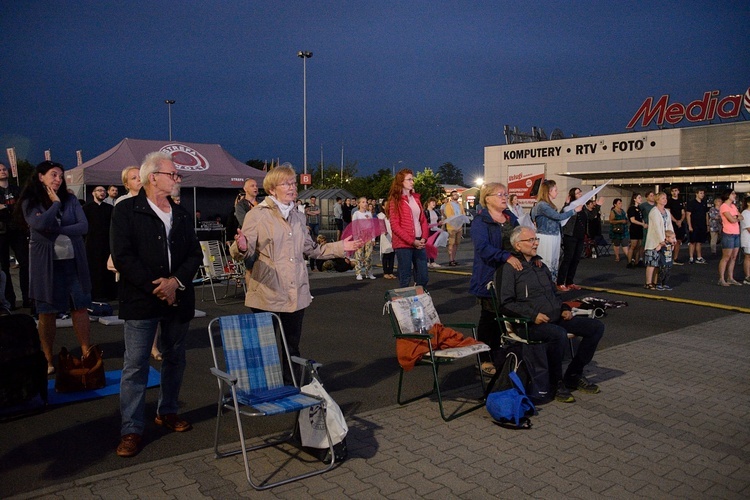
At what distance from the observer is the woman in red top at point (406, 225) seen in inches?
335

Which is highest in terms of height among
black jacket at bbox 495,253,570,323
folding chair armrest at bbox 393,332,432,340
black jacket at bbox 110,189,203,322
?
black jacket at bbox 110,189,203,322

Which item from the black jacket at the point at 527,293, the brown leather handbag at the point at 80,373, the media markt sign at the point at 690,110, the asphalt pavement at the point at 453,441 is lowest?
the asphalt pavement at the point at 453,441

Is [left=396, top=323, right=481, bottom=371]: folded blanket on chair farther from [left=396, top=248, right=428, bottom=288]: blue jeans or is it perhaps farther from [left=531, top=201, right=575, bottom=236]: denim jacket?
[left=531, top=201, right=575, bottom=236]: denim jacket

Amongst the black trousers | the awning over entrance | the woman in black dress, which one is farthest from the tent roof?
the awning over entrance

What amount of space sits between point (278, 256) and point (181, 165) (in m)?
19.8

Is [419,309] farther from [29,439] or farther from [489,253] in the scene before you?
[29,439]

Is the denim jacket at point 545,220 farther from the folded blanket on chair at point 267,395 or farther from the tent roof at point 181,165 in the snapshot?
the tent roof at point 181,165

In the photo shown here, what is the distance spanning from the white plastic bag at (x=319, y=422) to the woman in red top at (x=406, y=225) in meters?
4.33

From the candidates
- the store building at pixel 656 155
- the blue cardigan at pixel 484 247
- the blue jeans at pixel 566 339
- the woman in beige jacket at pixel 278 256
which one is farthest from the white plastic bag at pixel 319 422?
the store building at pixel 656 155

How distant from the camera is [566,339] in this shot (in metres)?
5.59

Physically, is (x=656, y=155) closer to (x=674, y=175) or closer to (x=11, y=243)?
(x=674, y=175)

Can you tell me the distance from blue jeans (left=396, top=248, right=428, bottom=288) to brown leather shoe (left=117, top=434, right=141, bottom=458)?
4849 millimetres

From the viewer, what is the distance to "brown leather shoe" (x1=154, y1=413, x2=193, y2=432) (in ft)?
15.7

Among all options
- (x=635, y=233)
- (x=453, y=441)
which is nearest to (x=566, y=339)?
(x=453, y=441)
